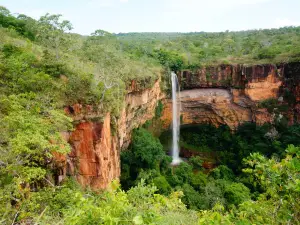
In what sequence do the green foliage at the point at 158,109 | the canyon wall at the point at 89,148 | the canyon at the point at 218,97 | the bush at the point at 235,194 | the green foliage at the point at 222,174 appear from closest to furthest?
the canyon wall at the point at 89,148 < the bush at the point at 235,194 < the canyon at the point at 218,97 < the green foliage at the point at 222,174 < the green foliage at the point at 158,109

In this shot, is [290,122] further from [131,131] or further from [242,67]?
[131,131]

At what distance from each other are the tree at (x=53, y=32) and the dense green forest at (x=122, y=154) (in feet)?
0.14

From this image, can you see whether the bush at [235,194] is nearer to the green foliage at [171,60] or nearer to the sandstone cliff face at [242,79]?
the sandstone cliff face at [242,79]

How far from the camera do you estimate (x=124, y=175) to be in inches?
571

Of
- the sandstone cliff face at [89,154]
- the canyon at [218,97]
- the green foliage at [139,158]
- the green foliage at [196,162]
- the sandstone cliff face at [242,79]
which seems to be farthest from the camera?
the sandstone cliff face at [242,79]

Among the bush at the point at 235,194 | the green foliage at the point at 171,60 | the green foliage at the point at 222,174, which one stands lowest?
the green foliage at the point at 222,174

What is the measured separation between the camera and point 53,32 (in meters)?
10.5

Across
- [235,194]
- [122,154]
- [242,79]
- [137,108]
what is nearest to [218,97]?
[242,79]

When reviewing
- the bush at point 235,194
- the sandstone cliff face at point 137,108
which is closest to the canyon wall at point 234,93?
the sandstone cliff face at point 137,108

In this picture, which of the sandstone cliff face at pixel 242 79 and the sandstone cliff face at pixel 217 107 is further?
the sandstone cliff face at pixel 217 107

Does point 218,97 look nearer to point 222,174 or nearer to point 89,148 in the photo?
point 222,174

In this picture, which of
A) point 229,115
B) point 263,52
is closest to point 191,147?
point 229,115

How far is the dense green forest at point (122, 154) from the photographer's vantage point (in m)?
2.73

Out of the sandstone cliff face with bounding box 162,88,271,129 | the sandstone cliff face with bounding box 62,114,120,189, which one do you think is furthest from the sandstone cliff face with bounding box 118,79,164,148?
the sandstone cliff face with bounding box 62,114,120,189
